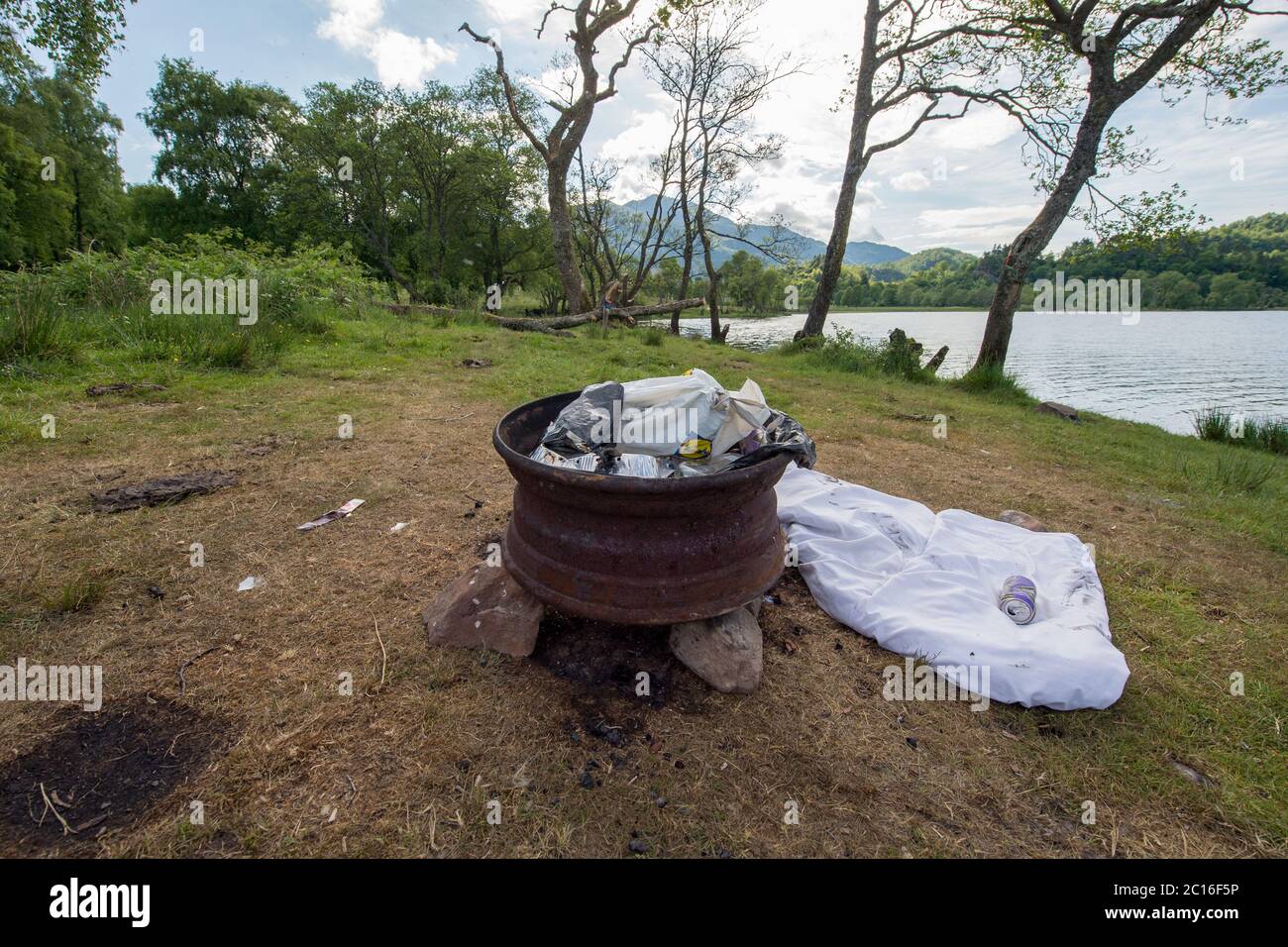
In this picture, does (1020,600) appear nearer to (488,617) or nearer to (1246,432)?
(488,617)

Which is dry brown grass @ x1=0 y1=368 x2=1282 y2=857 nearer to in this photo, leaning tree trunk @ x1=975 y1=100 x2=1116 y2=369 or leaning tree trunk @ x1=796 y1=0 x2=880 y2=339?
leaning tree trunk @ x1=975 y1=100 x2=1116 y2=369

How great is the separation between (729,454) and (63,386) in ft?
23.2

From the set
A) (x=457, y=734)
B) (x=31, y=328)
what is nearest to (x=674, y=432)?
(x=457, y=734)

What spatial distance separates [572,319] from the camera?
47.4 ft

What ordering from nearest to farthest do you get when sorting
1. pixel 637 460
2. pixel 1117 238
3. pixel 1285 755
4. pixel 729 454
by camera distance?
1. pixel 1285 755
2. pixel 637 460
3. pixel 729 454
4. pixel 1117 238

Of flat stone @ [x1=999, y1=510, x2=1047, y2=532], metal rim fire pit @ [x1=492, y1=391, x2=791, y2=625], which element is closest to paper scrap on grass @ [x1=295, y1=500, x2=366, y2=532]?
metal rim fire pit @ [x1=492, y1=391, x2=791, y2=625]

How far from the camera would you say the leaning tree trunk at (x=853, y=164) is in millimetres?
11789

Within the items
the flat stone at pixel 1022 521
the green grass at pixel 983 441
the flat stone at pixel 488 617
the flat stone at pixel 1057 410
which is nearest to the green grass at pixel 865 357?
the green grass at pixel 983 441

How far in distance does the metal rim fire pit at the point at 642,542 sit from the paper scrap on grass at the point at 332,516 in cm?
185

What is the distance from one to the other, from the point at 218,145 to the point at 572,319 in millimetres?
29102

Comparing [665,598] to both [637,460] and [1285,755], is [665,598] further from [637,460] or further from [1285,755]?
[1285,755]

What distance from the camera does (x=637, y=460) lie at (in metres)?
2.15
